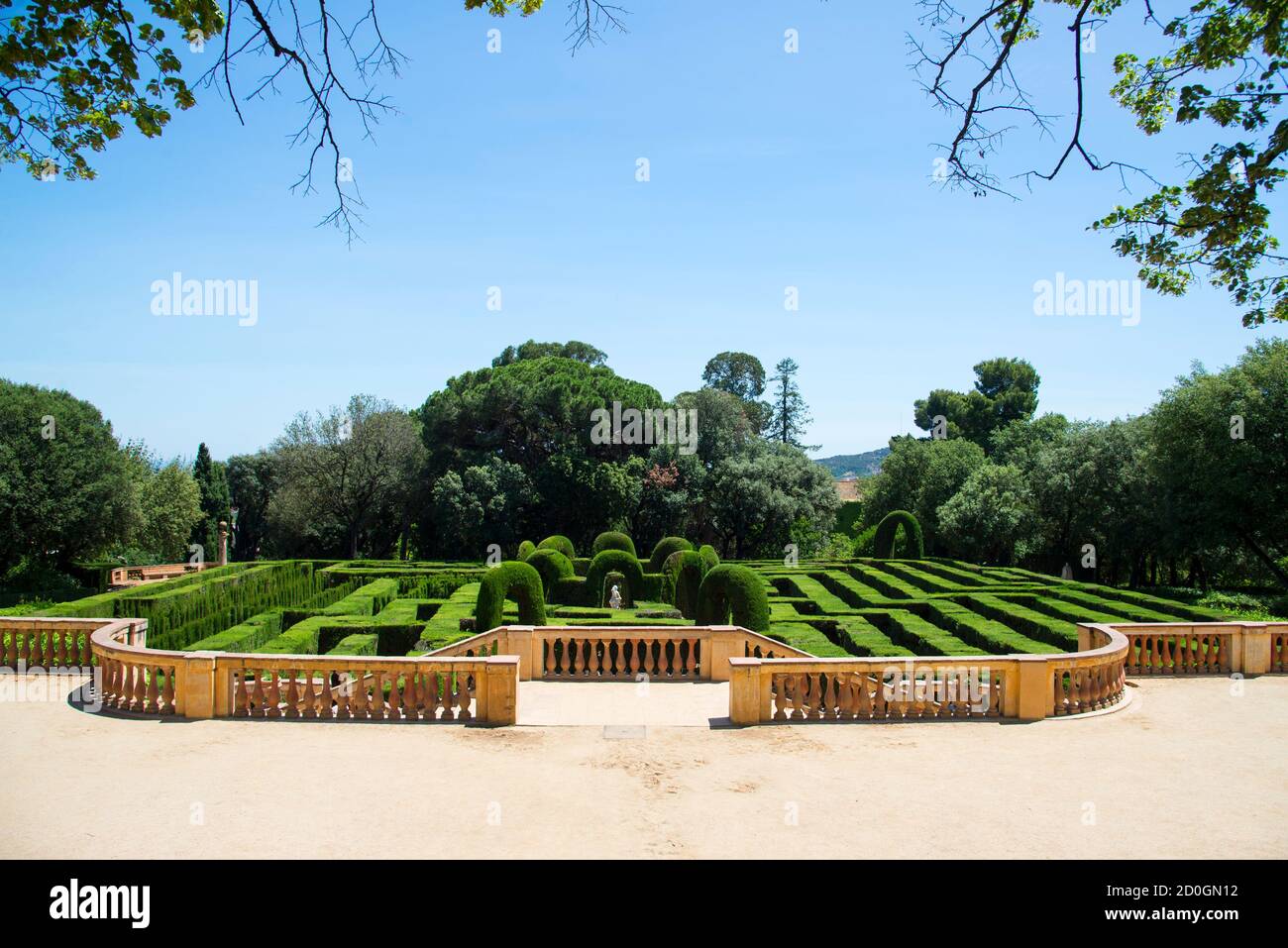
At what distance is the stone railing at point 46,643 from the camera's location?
13.6 metres

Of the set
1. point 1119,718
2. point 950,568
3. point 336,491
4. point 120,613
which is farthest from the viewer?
point 336,491

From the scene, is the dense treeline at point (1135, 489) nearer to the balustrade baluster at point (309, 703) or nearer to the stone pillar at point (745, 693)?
the stone pillar at point (745, 693)

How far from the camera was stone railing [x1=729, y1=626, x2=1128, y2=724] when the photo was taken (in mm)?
10812

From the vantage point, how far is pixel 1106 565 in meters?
43.2

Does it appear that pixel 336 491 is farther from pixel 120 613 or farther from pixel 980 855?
pixel 980 855

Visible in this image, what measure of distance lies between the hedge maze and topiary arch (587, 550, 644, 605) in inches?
1.6

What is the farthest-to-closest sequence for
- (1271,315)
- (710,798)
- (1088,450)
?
(1088,450) < (710,798) < (1271,315)

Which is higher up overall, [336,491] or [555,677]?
[336,491]

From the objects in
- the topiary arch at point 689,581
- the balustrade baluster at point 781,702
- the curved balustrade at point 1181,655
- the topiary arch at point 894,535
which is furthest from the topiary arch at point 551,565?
the topiary arch at point 894,535

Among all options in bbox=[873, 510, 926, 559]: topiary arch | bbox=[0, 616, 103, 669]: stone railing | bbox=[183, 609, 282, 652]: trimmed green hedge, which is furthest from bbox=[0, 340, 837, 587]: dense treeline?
bbox=[0, 616, 103, 669]: stone railing

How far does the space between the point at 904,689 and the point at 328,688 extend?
702 centimetres

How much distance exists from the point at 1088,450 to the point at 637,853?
123 ft

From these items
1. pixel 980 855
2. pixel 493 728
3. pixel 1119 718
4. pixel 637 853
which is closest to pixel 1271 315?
pixel 980 855

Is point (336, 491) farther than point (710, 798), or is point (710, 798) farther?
point (336, 491)
